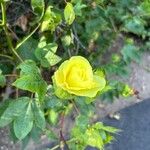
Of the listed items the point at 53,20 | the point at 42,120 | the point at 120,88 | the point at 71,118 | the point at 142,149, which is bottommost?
the point at 142,149

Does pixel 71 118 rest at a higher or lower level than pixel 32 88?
lower

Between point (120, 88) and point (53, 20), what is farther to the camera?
point (120, 88)

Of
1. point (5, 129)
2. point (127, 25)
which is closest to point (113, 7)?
point (127, 25)

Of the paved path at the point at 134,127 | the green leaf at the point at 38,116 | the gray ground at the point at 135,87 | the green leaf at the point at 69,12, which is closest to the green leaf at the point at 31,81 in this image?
the green leaf at the point at 38,116

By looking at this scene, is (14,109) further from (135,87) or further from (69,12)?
(135,87)

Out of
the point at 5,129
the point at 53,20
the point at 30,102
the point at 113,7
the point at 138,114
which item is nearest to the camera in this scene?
the point at 30,102

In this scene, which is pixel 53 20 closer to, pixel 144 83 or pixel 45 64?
pixel 45 64

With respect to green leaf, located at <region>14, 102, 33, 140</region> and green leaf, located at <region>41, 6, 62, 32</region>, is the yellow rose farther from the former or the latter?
green leaf, located at <region>41, 6, 62, 32</region>

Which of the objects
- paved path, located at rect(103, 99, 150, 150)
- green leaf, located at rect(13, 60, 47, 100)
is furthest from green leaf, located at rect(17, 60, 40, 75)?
paved path, located at rect(103, 99, 150, 150)
